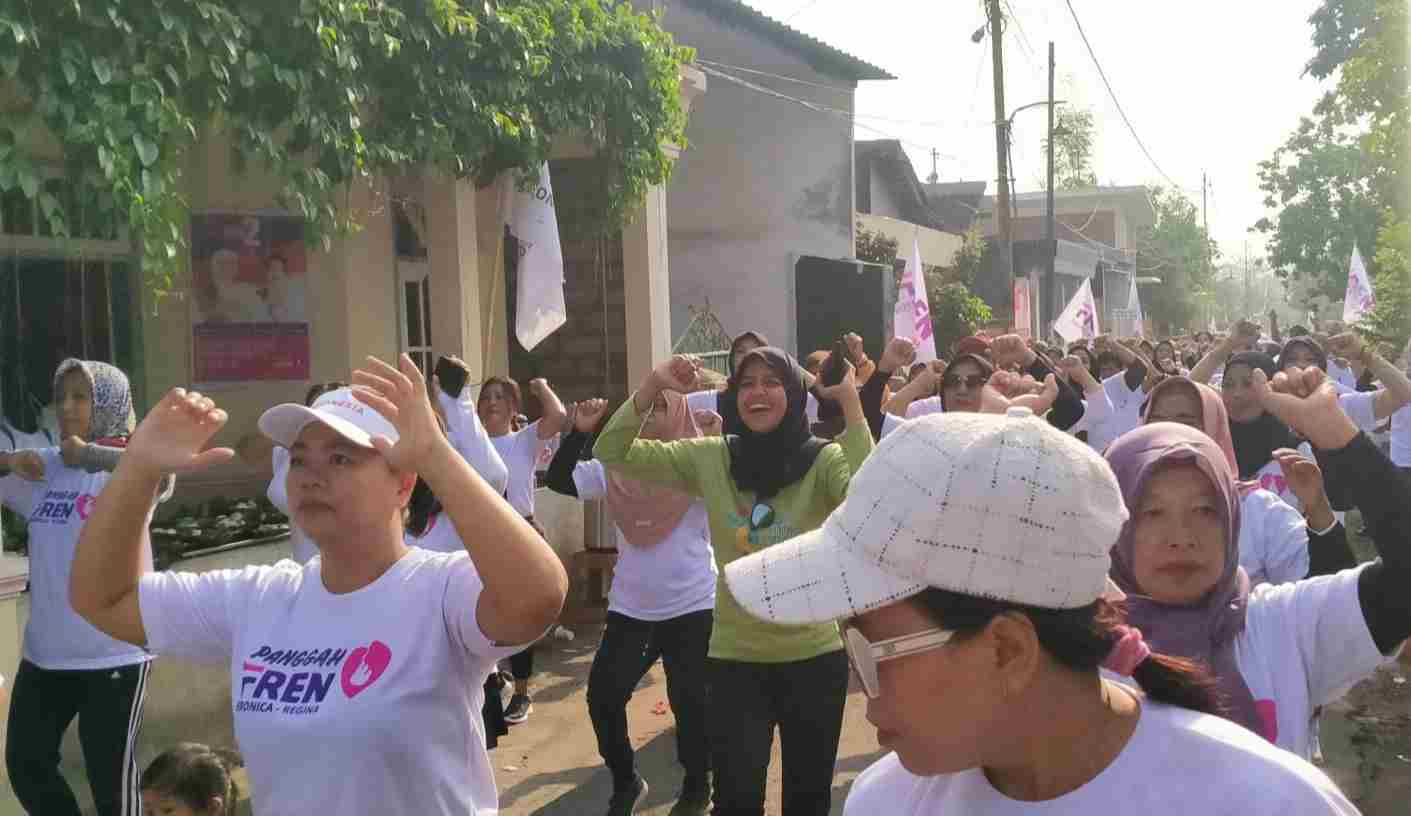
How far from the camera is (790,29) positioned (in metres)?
16.6

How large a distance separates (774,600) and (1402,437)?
26.2ft

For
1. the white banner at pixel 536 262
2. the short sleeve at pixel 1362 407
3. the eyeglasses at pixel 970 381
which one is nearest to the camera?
the eyeglasses at pixel 970 381

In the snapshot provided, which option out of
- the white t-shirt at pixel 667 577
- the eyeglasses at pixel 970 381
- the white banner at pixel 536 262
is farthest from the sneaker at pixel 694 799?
the white banner at pixel 536 262

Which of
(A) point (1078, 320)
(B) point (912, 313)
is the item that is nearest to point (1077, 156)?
(A) point (1078, 320)

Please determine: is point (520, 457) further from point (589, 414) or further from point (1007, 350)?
point (1007, 350)

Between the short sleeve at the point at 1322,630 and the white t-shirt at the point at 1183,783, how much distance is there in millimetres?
1180

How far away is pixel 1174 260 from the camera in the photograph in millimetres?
61656

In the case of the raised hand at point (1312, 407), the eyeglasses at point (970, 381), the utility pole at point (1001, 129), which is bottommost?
the eyeglasses at point (970, 381)

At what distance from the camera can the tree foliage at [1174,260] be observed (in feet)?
193

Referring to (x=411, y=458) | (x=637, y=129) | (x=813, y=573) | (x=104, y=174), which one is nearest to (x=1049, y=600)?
(x=813, y=573)

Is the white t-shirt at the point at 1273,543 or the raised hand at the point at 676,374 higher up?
the raised hand at the point at 676,374

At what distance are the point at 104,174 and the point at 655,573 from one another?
2693mm

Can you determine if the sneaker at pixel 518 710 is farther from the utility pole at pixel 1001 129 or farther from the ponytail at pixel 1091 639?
the utility pole at pixel 1001 129

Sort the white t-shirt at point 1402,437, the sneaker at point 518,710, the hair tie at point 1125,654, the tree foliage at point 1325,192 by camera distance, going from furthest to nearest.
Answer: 1. the tree foliage at point 1325,192
2. the white t-shirt at point 1402,437
3. the sneaker at point 518,710
4. the hair tie at point 1125,654
